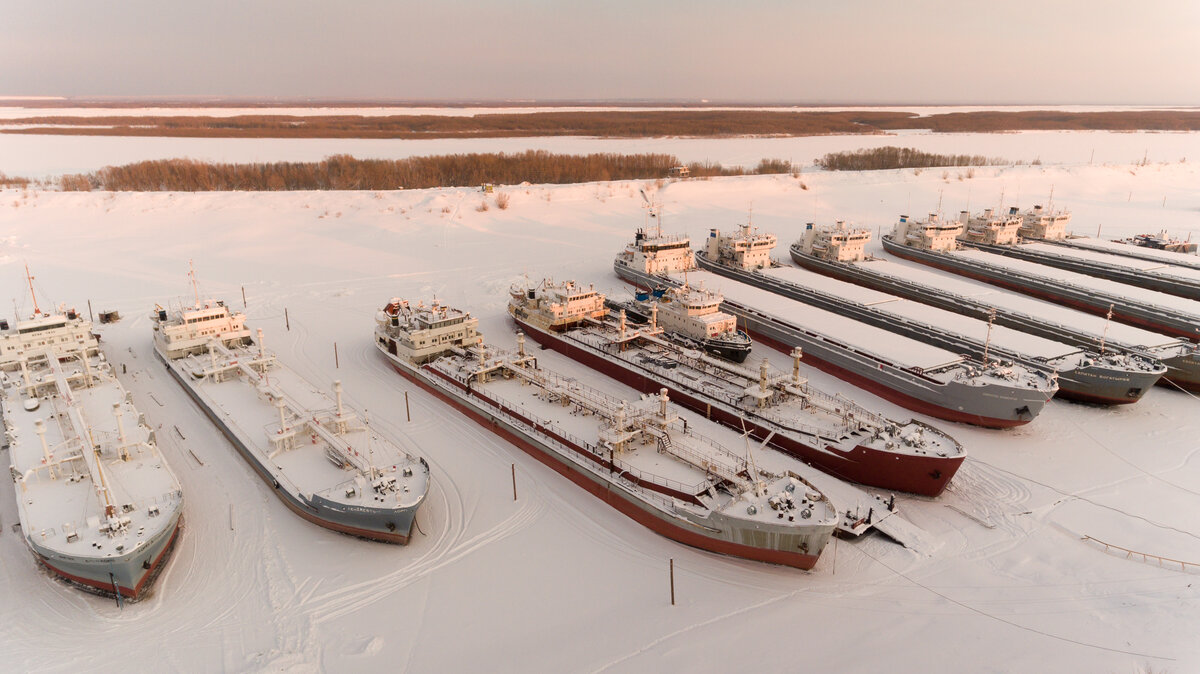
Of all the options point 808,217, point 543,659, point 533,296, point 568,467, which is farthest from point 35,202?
point 808,217

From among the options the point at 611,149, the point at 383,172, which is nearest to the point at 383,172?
the point at 383,172

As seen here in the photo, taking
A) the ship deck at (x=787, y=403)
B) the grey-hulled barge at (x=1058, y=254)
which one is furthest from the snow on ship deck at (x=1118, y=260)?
the ship deck at (x=787, y=403)

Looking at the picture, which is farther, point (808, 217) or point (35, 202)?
point (808, 217)

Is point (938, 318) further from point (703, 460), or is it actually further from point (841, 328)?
point (703, 460)

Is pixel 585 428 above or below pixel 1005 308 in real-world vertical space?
below

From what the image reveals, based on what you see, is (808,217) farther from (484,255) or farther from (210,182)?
(210,182)
